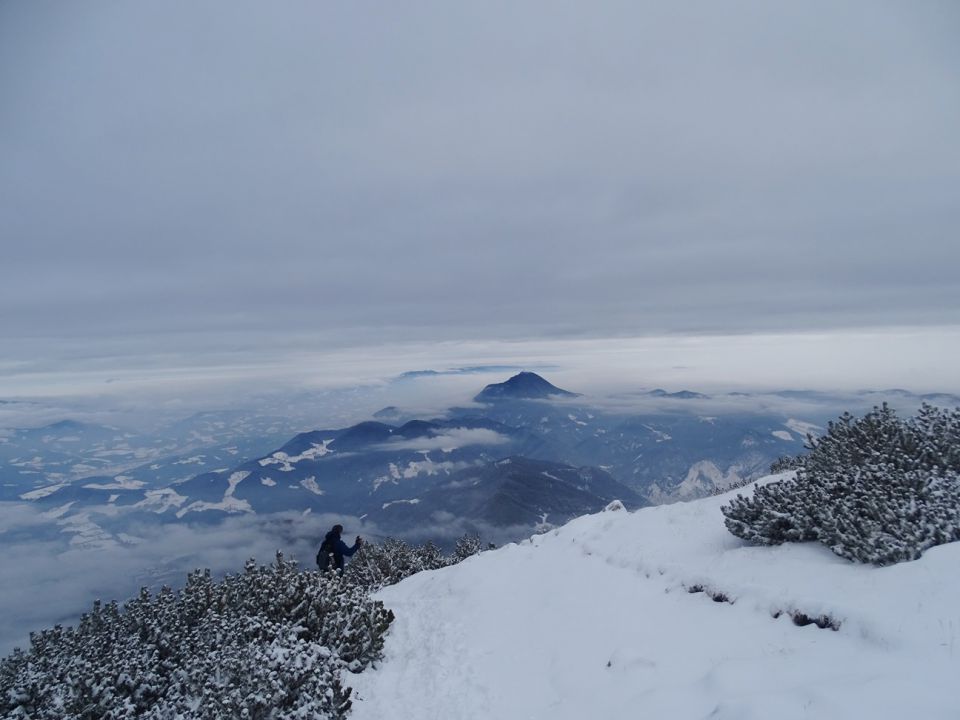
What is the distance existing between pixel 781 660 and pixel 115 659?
8.45 meters

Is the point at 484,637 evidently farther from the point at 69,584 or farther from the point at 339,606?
the point at 69,584

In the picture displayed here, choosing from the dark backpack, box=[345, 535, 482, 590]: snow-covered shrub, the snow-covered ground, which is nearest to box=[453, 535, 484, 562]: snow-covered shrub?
box=[345, 535, 482, 590]: snow-covered shrub

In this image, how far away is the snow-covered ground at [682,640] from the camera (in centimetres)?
466

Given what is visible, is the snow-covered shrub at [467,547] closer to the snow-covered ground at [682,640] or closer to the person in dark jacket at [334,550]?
the person in dark jacket at [334,550]

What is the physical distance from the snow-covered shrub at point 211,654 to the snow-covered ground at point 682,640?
3.39ft

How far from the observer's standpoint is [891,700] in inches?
159

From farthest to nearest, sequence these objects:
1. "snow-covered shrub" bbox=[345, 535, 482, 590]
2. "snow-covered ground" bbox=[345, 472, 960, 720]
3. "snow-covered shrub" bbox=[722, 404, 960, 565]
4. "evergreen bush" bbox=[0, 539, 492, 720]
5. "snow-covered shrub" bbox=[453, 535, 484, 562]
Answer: "snow-covered shrub" bbox=[453, 535, 484, 562] < "snow-covered shrub" bbox=[345, 535, 482, 590] < "snow-covered shrub" bbox=[722, 404, 960, 565] < "evergreen bush" bbox=[0, 539, 492, 720] < "snow-covered ground" bbox=[345, 472, 960, 720]

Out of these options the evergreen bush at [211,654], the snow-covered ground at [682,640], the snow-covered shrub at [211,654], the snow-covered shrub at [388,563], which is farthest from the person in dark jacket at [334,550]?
the snow-covered shrub at [211,654]

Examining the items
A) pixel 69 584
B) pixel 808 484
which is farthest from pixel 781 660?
pixel 69 584

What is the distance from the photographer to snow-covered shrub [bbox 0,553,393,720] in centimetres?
624

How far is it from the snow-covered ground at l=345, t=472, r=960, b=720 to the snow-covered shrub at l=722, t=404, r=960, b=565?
0.43 meters

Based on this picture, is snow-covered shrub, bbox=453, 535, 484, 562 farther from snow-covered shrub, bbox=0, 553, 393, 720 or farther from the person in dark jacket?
snow-covered shrub, bbox=0, 553, 393, 720

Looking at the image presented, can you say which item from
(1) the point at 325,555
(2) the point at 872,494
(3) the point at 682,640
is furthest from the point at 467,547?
(3) the point at 682,640

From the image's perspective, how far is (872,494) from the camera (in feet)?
27.6
